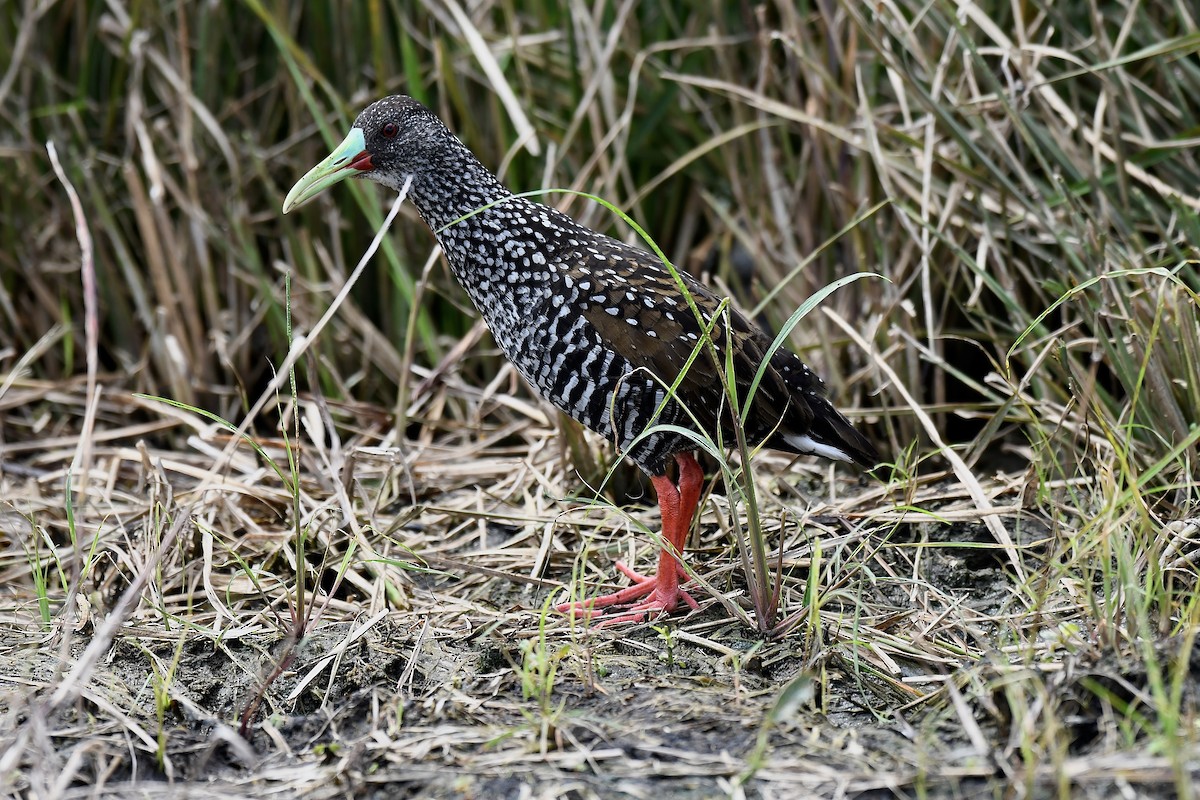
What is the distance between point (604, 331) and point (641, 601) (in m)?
0.71

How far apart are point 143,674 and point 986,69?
289 centimetres

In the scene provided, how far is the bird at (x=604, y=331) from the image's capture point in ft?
10.1

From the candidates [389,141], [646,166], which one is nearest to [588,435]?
[389,141]

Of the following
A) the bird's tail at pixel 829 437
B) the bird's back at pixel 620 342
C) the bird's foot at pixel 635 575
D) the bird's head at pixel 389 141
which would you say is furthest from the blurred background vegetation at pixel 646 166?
the bird's foot at pixel 635 575

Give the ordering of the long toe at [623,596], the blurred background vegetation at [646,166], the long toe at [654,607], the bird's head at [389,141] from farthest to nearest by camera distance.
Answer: the blurred background vegetation at [646,166] < the bird's head at [389,141] < the long toe at [623,596] < the long toe at [654,607]

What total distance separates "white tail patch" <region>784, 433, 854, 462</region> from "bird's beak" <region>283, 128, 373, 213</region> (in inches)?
53.5

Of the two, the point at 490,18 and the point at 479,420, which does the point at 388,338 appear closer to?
the point at 479,420

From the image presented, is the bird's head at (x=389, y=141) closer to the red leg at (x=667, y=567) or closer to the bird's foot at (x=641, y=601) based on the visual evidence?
the red leg at (x=667, y=567)

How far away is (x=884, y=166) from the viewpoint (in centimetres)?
390

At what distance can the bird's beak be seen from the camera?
128 inches

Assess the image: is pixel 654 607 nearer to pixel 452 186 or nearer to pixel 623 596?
pixel 623 596

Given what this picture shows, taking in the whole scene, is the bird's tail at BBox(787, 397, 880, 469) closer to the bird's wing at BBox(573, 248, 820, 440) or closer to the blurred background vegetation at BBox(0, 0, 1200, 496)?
the bird's wing at BBox(573, 248, 820, 440)

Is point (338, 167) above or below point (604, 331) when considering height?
above

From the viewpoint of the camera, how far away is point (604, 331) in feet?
10.1
